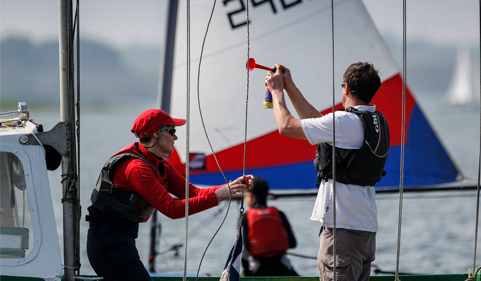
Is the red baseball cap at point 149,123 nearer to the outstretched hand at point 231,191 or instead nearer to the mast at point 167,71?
the outstretched hand at point 231,191

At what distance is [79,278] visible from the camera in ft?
7.16

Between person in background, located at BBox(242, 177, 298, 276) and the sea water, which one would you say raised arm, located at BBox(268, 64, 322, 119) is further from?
the sea water

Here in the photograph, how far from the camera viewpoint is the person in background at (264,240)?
4.06 meters

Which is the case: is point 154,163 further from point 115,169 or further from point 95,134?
point 95,134

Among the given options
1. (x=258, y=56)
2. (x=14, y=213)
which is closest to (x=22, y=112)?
(x=14, y=213)

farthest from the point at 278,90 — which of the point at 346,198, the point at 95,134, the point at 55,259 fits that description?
the point at 95,134

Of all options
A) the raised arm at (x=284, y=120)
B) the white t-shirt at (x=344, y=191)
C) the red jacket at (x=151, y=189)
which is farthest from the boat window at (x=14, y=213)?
the white t-shirt at (x=344, y=191)

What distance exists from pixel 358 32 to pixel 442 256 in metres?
6.03

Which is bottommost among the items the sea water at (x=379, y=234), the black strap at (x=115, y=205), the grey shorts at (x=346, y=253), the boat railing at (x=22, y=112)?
the sea water at (x=379, y=234)

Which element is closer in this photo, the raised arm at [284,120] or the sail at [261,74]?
the raised arm at [284,120]

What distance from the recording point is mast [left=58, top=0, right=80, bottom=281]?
7.02 feet

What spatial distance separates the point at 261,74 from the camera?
5.09 m

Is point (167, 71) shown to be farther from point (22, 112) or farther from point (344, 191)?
point (344, 191)

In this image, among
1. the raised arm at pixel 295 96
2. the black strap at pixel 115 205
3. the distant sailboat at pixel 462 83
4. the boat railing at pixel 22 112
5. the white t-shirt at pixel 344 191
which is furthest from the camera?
the distant sailboat at pixel 462 83
